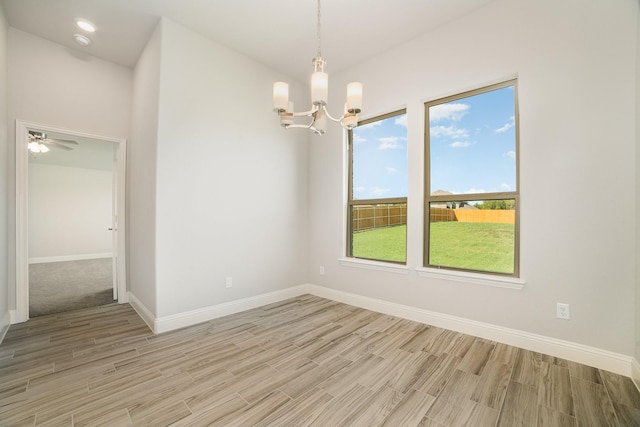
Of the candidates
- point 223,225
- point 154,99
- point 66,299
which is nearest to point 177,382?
point 223,225

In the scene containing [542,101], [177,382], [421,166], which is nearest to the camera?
[177,382]

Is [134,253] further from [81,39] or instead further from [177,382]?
[81,39]

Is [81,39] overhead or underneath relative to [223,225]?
overhead

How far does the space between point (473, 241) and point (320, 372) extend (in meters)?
2.01

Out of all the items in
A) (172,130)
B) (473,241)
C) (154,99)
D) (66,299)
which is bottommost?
(66,299)

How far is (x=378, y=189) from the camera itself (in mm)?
3637

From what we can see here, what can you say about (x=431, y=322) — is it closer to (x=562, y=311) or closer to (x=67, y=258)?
(x=562, y=311)

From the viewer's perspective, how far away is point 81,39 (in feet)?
10.3

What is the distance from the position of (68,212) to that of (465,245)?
951cm

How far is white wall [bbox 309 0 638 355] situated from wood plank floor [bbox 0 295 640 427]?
38cm

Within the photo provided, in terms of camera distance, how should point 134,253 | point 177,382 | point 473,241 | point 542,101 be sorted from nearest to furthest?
1. point 177,382
2. point 542,101
3. point 473,241
4. point 134,253

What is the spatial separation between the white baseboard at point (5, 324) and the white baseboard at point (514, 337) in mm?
3672

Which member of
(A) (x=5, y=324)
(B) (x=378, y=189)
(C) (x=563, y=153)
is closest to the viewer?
(C) (x=563, y=153)

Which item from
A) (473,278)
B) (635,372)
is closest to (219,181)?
(473,278)
